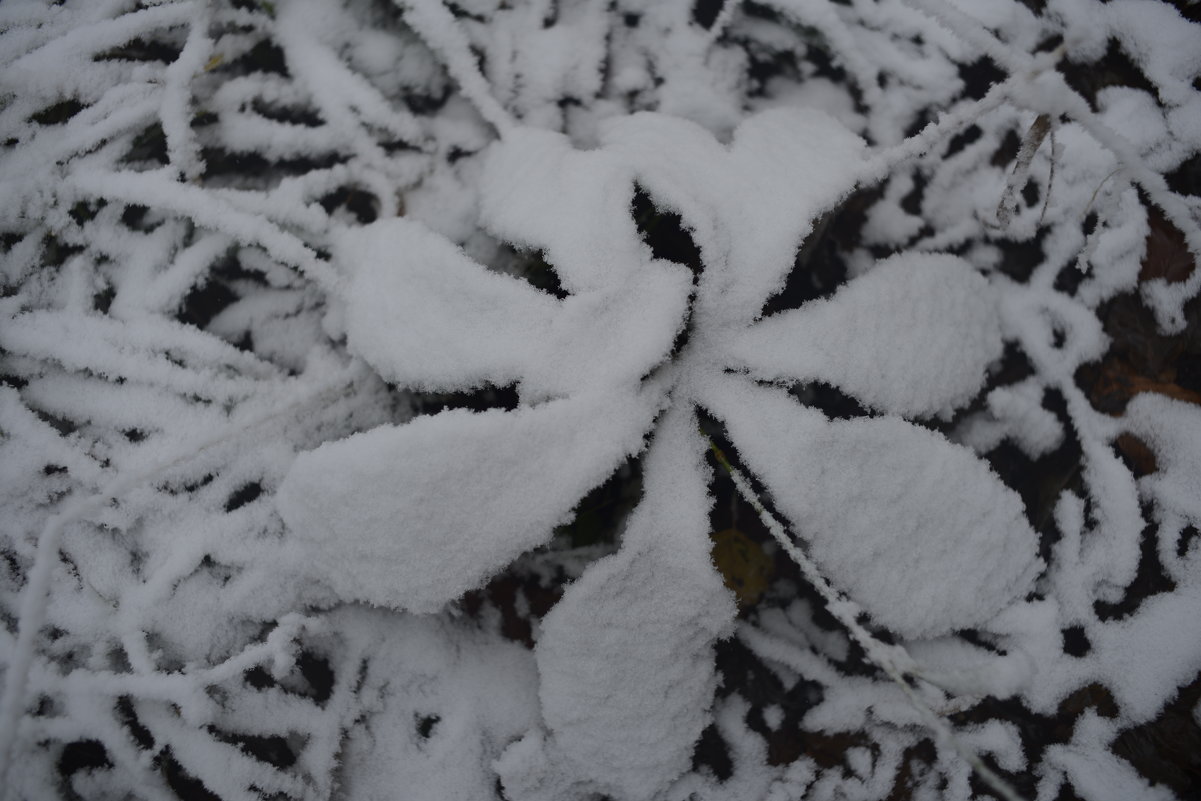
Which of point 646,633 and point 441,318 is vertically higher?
point 441,318

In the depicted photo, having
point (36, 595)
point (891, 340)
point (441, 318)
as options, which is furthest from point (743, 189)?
point (36, 595)

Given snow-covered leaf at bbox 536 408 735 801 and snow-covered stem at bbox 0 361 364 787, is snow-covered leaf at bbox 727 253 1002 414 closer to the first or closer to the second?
snow-covered leaf at bbox 536 408 735 801

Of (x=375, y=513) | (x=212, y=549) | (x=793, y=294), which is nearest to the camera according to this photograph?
(x=375, y=513)

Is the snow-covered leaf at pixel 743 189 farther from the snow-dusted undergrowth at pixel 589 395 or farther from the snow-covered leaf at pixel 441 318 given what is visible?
the snow-covered leaf at pixel 441 318

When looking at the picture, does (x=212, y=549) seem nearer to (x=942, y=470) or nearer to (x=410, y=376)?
(x=410, y=376)

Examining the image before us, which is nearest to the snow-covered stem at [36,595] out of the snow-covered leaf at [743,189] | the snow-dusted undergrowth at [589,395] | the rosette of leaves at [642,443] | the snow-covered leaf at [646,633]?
the snow-dusted undergrowth at [589,395]

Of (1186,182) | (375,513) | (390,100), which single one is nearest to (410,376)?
(375,513)

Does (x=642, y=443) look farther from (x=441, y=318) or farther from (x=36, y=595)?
(x=36, y=595)

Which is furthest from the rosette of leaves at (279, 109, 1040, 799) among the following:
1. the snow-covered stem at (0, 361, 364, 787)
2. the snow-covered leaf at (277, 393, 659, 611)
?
the snow-covered stem at (0, 361, 364, 787)
